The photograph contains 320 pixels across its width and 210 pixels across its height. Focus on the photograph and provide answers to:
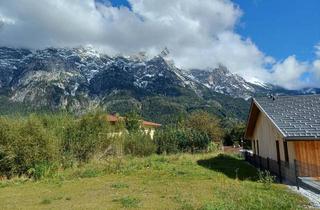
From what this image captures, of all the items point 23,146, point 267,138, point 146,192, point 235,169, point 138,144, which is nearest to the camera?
point 146,192

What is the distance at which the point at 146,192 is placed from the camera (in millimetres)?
15703

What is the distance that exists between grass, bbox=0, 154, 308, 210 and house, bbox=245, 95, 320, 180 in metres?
1.92

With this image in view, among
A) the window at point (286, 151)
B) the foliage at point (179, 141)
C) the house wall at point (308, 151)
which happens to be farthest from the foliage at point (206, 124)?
the house wall at point (308, 151)


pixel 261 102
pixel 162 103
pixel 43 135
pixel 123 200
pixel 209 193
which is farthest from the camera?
pixel 162 103

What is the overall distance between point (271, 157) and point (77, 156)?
14388 millimetres

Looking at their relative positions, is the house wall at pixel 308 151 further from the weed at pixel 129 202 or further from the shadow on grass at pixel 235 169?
the weed at pixel 129 202

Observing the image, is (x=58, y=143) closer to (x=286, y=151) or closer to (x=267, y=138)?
(x=267, y=138)

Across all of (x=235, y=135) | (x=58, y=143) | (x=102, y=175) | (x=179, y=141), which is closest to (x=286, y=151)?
(x=102, y=175)

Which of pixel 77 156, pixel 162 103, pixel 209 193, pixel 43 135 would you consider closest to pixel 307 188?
pixel 209 193

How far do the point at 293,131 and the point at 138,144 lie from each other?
22652 mm

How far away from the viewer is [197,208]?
10.9 metres

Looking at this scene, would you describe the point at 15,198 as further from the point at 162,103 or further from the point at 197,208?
the point at 162,103

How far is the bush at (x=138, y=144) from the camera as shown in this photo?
122 ft

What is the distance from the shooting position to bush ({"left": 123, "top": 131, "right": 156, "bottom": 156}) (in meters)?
37.2
